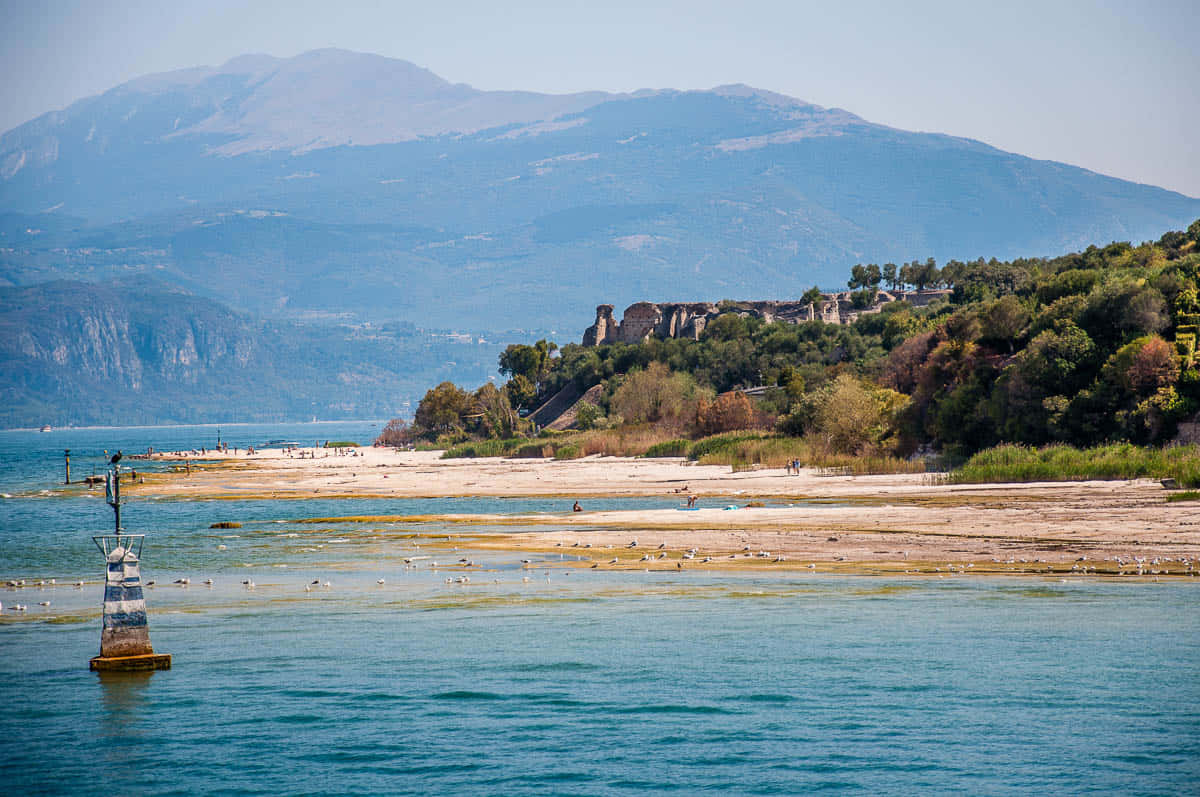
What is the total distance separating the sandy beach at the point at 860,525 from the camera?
28766 millimetres

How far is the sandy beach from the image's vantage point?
94.4ft

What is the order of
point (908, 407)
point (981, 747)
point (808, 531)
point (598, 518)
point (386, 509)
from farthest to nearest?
point (908, 407) → point (386, 509) → point (598, 518) → point (808, 531) → point (981, 747)

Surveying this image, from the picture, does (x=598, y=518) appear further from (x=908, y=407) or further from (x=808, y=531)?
(x=908, y=407)

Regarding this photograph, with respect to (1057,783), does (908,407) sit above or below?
above

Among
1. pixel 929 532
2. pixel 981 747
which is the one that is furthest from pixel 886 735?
pixel 929 532

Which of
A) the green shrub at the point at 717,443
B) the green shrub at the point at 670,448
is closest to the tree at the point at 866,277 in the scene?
the green shrub at the point at 670,448

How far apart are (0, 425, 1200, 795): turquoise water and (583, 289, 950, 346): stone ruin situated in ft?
306

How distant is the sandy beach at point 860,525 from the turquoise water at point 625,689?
270 cm

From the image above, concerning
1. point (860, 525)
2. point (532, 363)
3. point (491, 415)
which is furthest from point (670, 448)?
point (532, 363)

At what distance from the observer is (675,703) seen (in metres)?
18.0

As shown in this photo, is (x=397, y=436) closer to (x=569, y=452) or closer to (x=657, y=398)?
(x=657, y=398)

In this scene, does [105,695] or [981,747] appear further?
[105,695]

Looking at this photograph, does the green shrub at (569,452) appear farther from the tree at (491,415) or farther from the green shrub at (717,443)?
the tree at (491,415)

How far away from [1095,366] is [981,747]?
37.2 metres
